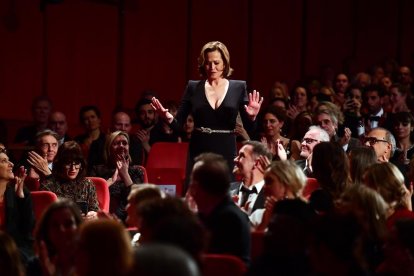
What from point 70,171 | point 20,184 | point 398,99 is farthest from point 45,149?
point 398,99

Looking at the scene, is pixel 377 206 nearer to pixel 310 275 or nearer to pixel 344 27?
pixel 310 275

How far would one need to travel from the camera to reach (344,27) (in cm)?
1254

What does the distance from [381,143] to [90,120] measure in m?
2.51

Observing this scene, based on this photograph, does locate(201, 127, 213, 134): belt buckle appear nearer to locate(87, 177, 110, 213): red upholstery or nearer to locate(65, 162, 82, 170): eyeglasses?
locate(87, 177, 110, 213): red upholstery

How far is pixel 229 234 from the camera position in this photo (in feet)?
11.9

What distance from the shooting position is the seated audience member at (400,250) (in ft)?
10.2

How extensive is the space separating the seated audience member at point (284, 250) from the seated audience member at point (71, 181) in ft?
8.52

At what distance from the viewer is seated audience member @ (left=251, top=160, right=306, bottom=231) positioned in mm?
4270

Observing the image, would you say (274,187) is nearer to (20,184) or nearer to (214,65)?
(214,65)

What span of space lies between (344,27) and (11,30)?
552cm

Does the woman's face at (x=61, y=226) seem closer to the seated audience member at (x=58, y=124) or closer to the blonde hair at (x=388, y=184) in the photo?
the blonde hair at (x=388, y=184)

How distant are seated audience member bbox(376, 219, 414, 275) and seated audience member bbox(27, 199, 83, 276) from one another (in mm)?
1161

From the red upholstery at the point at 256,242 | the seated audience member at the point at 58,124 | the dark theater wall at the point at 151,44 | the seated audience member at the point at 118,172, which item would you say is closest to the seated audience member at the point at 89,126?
the seated audience member at the point at 58,124

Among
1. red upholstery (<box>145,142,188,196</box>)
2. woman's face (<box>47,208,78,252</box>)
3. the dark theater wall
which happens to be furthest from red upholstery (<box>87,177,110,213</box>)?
the dark theater wall
